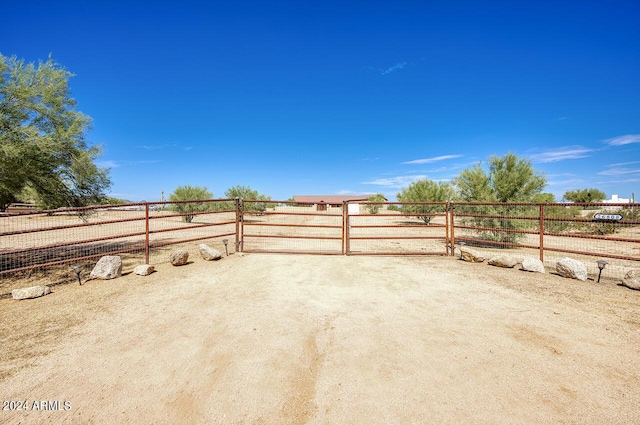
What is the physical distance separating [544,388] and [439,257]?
6.32 m

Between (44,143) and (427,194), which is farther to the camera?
(427,194)

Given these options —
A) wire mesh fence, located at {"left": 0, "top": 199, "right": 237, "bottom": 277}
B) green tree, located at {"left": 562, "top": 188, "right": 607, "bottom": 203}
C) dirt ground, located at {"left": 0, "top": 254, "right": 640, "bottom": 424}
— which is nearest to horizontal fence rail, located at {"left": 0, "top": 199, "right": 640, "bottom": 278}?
wire mesh fence, located at {"left": 0, "top": 199, "right": 237, "bottom": 277}

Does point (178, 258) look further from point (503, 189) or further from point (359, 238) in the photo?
point (503, 189)

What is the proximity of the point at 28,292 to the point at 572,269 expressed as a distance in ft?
36.2

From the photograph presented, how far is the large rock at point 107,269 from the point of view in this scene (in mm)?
6230

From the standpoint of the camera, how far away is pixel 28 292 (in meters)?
5.12

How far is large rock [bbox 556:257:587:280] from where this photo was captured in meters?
6.29

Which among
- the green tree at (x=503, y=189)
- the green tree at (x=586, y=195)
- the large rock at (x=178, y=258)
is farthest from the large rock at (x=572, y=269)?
the green tree at (x=586, y=195)

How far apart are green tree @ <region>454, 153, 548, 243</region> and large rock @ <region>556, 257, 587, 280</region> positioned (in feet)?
17.6

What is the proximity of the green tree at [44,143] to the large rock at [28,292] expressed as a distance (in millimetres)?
3072

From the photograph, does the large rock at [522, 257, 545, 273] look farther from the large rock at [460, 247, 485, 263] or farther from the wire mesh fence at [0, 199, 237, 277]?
the wire mesh fence at [0, 199, 237, 277]

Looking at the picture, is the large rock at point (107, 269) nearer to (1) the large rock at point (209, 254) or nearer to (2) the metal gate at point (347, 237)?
(1) the large rock at point (209, 254)

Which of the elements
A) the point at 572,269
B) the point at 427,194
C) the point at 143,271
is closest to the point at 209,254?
the point at 143,271

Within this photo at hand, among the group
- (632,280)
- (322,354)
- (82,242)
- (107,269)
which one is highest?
(82,242)
